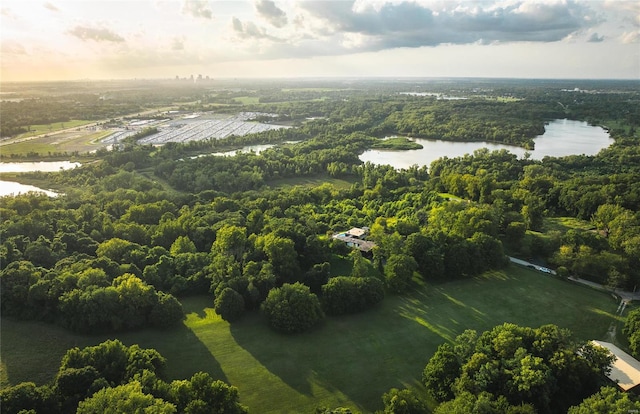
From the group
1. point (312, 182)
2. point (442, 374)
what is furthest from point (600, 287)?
point (312, 182)

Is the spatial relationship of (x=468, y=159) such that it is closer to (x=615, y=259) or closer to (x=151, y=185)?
(x=615, y=259)

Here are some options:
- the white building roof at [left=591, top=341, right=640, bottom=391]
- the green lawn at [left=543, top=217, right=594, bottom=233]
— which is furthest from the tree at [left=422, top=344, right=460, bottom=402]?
the green lawn at [left=543, top=217, right=594, bottom=233]

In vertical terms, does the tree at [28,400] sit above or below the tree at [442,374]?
above

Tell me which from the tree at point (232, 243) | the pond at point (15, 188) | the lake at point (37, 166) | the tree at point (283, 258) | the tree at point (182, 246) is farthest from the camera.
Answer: the lake at point (37, 166)

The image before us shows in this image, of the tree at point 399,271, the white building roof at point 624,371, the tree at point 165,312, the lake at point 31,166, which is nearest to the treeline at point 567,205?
the white building roof at point 624,371

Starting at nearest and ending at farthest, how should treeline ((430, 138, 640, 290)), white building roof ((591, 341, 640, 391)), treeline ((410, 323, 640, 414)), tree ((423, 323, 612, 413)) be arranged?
treeline ((410, 323, 640, 414)), tree ((423, 323, 612, 413)), white building roof ((591, 341, 640, 391)), treeline ((430, 138, 640, 290))

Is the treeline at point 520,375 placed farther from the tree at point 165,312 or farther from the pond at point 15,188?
the pond at point 15,188

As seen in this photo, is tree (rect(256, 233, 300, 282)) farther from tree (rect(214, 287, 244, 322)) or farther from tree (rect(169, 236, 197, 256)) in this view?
tree (rect(169, 236, 197, 256))
